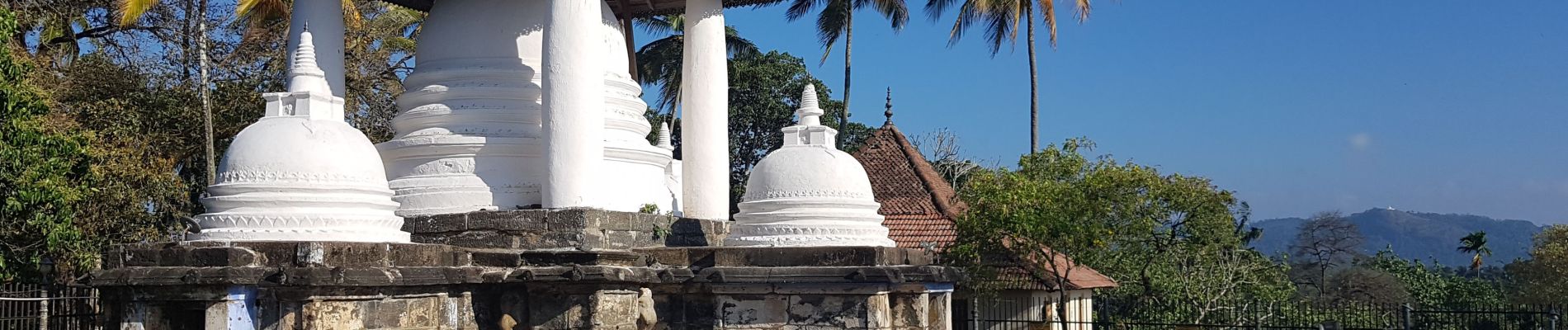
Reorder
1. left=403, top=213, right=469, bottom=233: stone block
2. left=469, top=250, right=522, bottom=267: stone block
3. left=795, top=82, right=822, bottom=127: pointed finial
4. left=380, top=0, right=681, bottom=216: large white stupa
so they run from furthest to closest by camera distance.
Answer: left=795, top=82, right=822, bottom=127: pointed finial < left=380, top=0, right=681, bottom=216: large white stupa < left=403, top=213, right=469, bottom=233: stone block < left=469, top=250, right=522, bottom=267: stone block

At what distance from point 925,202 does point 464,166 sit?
13116 mm

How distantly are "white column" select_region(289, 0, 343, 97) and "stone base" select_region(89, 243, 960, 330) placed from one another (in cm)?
300

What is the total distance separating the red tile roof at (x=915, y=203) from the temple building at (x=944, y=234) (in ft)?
0.04

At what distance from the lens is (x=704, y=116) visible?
13.0 meters

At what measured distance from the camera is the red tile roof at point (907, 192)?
2302 centimetres

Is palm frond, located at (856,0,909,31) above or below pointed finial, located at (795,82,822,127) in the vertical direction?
above

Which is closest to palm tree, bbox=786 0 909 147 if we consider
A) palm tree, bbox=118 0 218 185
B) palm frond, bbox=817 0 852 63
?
palm frond, bbox=817 0 852 63

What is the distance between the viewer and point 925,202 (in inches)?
939

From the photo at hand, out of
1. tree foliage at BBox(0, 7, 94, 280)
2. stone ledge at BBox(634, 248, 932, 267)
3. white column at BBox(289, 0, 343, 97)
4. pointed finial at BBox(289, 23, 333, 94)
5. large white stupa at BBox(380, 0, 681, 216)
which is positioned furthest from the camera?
tree foliage at BBox(0, 7, 94, 280)

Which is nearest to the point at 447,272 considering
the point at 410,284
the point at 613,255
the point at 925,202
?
the point at 410,284

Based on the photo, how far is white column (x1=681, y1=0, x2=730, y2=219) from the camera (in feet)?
42.4

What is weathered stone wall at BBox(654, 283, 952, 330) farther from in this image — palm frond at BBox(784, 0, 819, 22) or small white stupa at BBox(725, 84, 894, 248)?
palm frond at BBox(784, 0, 819, 22)

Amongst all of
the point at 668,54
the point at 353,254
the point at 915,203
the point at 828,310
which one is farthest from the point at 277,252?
the point at 668,54

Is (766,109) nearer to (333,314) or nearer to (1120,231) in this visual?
(1120,231)
